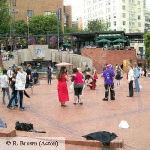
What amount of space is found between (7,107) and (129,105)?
450cm

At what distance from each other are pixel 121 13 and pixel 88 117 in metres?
113

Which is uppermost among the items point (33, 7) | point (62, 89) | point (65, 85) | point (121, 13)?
point (121, 13)

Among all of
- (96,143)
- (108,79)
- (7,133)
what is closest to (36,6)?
(108,79)

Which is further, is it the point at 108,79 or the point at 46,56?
the point at 46,56

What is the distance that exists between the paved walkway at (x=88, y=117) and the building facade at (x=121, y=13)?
345ft

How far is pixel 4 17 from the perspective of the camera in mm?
63750

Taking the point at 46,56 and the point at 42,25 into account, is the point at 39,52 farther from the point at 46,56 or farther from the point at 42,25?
the point at 42,25

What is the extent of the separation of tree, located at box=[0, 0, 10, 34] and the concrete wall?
54.9 feet

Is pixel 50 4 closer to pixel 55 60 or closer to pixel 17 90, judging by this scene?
pixel 55 60

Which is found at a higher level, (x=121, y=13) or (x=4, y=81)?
(x=121, y=13)

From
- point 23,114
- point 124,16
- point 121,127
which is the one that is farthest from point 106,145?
point 124,16

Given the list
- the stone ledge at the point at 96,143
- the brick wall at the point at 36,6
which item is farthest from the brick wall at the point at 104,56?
the brick wall at the point at 36,6

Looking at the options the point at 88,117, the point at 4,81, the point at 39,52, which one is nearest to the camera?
the point at 88,117

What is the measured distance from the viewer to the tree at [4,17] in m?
63.0
